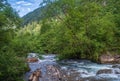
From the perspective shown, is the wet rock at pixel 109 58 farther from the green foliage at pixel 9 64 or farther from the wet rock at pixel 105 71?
the green foliage at pixel 9 64

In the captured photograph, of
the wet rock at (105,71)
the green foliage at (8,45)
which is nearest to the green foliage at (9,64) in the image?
the green foliage at (8,45)

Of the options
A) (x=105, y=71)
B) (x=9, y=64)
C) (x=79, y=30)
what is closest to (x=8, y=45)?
(x=9, y=64)

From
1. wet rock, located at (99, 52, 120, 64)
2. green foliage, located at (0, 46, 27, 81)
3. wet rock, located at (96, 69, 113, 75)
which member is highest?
green foliage, located at (0, 46, 27, 81)

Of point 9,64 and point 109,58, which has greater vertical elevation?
point 9,64

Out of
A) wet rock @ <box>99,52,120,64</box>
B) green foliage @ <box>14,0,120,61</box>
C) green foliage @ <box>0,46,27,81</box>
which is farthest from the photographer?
green foliage @ <box>14,0,120,61</box>

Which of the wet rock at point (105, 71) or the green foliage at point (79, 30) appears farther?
the green foliage at point (79, 30)

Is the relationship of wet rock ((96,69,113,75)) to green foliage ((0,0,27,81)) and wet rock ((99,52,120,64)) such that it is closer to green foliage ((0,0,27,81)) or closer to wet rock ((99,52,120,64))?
wet rock ((99,52,120,64))

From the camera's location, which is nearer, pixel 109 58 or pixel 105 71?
pixel 105 71

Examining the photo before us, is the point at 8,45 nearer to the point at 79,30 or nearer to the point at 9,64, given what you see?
the point at 9,64

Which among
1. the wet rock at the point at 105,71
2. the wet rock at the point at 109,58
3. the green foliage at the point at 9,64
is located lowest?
the wet rock at the point at 105,71

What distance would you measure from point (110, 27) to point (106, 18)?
2866mm

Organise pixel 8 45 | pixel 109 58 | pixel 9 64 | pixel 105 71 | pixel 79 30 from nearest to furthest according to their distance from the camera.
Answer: pixel 9 64
pixel 8 45
pixel 105 71
pixel 109 58
pixel 79 30

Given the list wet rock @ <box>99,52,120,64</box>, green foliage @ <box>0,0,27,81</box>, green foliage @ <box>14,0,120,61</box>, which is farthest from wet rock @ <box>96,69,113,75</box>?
green foliage @ <box>0,0,27,81</box>

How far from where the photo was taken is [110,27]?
49031 mm
